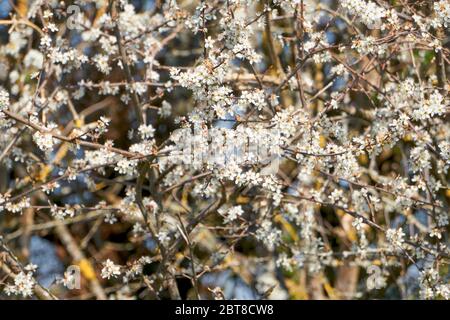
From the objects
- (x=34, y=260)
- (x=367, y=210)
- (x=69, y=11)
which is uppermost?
(x=69, y=11)

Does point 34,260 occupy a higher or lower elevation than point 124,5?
lower

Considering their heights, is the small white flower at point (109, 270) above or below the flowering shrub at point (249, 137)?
below

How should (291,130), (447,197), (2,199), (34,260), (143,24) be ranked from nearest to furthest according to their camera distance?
(291,130) < (2,199) < (143,24) < (447,197) < (34,260)

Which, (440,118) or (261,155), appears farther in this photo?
(440,118)

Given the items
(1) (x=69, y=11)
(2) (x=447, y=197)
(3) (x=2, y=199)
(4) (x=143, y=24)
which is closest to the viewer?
(3) (x=2, y=199)

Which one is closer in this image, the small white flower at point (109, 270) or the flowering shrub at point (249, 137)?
the flowering shrub at point (249, 137)

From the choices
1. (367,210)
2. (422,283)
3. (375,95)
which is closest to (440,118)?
(375,95)

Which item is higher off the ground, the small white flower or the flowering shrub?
the flowering shrub

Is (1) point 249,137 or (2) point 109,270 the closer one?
(1) point 249,137

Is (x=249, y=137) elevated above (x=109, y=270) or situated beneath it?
elevated above

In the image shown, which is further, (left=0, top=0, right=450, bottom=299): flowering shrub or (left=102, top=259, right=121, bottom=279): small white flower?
(left=102, top=259, right=121, bottom=279): small white flower
